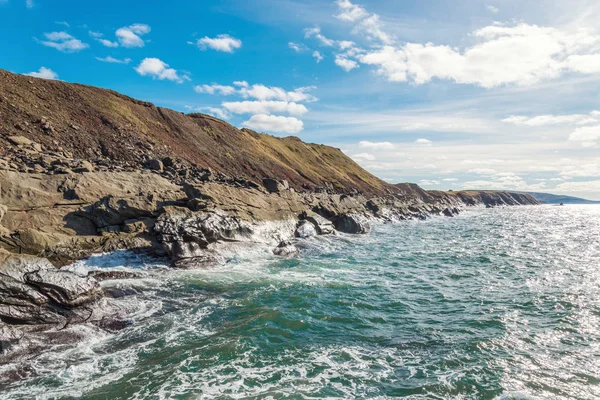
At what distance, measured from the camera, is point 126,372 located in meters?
10.3

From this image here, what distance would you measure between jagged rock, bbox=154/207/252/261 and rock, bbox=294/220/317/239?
8938 mm

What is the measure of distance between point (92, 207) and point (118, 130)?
128 ft

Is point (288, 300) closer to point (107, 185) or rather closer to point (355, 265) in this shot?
point (355, 265)

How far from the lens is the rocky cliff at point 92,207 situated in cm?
1377

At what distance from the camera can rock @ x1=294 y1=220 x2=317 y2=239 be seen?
35.5 meters

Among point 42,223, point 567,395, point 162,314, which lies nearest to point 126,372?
point 162,314

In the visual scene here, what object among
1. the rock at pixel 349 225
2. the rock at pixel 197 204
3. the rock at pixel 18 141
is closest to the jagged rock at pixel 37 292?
the rock at pixel 197 204

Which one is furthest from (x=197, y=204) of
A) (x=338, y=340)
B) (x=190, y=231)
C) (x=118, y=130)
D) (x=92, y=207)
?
(x=118, y=130)

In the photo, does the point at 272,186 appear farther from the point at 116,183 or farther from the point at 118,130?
the point at 118,130

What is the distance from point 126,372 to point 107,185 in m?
21.6

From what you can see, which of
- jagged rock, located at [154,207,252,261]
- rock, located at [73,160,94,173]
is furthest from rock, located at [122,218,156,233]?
rock, located at [73,160,94,173]

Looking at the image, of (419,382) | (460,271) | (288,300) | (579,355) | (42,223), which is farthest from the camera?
(460,271)

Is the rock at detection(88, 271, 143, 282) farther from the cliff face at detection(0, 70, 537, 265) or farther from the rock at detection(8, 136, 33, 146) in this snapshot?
the rock at detection(8, 136, 33, 146)

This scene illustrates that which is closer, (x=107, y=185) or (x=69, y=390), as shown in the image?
(x=69, y=390)
